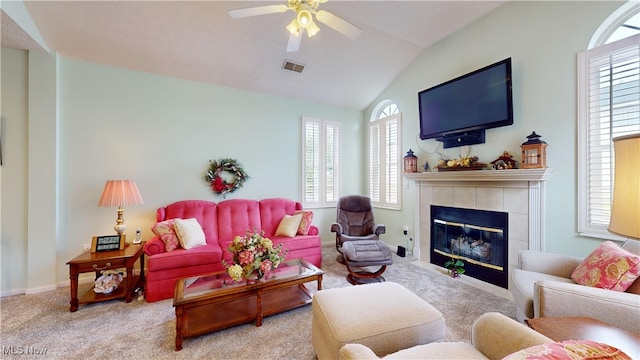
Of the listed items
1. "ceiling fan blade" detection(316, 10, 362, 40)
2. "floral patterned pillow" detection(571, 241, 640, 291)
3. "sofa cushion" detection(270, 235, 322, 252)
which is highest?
"ceiling fan blade" detection(316, 10, 362, 40)

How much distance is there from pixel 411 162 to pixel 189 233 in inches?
132

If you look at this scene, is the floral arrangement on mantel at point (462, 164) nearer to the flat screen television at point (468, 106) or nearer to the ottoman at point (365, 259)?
the flat screen television at point (468, 106)

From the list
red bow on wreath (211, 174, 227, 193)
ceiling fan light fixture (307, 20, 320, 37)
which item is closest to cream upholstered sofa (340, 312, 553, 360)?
ceiling fan light fixture (307, 20, 320, 37)

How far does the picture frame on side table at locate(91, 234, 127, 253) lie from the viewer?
2.59m

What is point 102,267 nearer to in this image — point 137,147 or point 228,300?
point 228,300

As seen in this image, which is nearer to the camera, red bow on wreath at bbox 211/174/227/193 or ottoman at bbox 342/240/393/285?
ottoman at bbox 342/240/393/285

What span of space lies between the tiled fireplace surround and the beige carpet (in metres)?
0.79

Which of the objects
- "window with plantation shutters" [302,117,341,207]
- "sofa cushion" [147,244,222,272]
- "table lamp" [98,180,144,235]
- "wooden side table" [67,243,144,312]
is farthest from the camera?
"window with plantation shutters" [302,117,341,207]

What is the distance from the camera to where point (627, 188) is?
0.87m

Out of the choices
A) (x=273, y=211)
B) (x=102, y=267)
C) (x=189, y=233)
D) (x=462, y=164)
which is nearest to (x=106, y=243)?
(x=102, y=267)

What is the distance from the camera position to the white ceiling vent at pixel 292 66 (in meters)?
3.46

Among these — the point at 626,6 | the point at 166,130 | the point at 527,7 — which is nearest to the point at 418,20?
the point at 527,7

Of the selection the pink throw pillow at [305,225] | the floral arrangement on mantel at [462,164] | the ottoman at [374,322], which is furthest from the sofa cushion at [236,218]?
the floral arrangement on mantel at [462,164]

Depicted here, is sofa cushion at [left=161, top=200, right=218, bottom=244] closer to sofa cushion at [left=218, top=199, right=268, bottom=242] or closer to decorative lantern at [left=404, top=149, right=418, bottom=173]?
sofa cushion at [left=218, top=199, right=268, bottom=242]
